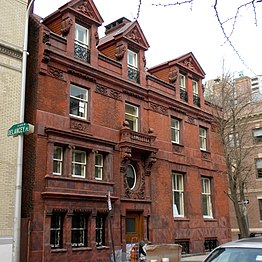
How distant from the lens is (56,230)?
693 inches

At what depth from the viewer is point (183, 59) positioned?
27781 mm

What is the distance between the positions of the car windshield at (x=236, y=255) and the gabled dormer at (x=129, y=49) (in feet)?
55.5

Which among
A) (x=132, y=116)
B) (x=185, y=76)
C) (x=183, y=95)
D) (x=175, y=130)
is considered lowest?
(x=175, y=130)

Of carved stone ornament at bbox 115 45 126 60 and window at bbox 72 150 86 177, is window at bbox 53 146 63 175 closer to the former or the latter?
window at bbox 72 150 86 177

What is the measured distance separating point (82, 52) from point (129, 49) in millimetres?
4031

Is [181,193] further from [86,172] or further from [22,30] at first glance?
[22,30]

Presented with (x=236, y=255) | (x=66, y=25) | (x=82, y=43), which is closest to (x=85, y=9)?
(x=66, y=25)

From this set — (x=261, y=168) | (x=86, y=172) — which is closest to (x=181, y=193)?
(x=86, y=172)

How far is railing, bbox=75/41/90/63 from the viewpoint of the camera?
66.6 ft

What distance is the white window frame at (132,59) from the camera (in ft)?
77.6

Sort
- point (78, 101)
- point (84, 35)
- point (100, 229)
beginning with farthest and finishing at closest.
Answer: point (84, 35)
point (78, 101)
point (100, 229)

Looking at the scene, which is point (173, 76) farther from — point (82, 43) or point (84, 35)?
point (82, 43)

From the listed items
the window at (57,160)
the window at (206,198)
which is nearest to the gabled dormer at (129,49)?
the window at (57,160)

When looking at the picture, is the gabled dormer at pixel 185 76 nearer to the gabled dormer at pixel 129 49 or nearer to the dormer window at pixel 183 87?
the dormer window at pixel 183 87
